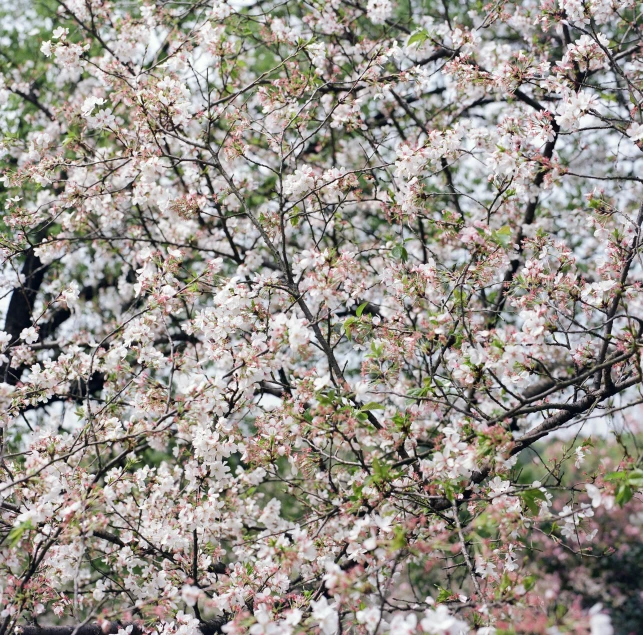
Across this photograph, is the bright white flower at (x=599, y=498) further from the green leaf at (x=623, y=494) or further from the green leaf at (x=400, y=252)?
the green leaf at (x=400, y=252)

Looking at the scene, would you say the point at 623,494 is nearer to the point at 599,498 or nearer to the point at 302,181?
the point at 599,498

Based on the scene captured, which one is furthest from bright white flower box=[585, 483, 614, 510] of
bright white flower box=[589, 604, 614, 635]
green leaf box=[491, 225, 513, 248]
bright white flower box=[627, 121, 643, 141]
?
bright white flower box=[627, 121, 643, 141]

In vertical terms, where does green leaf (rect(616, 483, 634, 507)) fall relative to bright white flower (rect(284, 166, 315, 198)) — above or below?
below

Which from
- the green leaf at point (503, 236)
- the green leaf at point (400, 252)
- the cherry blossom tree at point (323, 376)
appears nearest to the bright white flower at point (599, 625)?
the cherry blossom tree at point (323, 376)

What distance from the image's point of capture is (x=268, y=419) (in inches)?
122

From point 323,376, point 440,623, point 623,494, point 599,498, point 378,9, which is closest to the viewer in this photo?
point 440,623

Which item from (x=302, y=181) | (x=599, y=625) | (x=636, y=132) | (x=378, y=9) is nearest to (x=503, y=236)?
(x=636, y=132)

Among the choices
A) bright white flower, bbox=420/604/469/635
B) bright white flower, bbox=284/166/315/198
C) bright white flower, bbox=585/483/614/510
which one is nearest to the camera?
bright white flower, bbox=420/604/469/635

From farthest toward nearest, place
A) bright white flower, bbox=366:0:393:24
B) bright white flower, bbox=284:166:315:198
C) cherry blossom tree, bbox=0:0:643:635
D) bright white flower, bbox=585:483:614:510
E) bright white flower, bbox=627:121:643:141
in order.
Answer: bright white flower, bbox=366:0:393:24 → bright white flower, bbox=284:166:315:198 → bright white flower, bbox=627:121:643:141 → cherry blossom tree, bbox=0:0:643:635 → bright white flower, bbox=585:483:614:510

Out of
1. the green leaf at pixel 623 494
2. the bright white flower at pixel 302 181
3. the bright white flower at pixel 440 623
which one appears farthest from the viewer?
the bright white flower at pixel 302 181

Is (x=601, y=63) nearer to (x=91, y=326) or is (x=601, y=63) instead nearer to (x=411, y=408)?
(x=411, y=408)

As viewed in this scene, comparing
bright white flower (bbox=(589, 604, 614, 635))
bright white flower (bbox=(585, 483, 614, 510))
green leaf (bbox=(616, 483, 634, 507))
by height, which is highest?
bright white flower (bbox=(585, 483, 614, 510))

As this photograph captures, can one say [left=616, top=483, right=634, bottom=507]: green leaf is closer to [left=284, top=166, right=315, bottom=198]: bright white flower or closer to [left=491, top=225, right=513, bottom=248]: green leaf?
[left=491, top=225, right=513, bottom=248]: green leaf

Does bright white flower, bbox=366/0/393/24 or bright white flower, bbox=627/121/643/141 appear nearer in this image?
bright white flower, bbox=627/121/643/141
